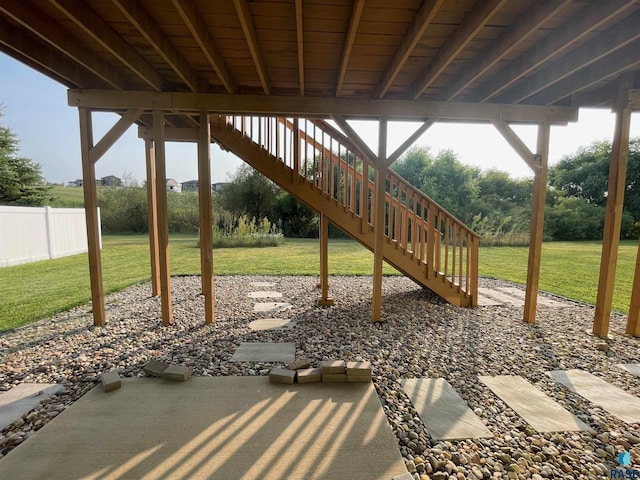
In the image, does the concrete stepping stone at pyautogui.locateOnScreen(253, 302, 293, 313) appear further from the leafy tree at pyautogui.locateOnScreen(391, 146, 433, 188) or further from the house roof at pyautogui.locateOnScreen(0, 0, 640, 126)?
the leafy tree at pyautogui.locateOnScreen(391, 146, 433, 188)

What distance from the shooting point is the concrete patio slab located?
149 centimetres

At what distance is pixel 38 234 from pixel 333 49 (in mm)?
9644

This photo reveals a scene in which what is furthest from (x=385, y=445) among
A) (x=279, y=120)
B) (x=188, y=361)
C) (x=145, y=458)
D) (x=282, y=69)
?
(x=279, y=120)

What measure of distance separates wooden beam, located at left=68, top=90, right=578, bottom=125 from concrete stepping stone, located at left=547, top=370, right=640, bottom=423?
8.97 feet

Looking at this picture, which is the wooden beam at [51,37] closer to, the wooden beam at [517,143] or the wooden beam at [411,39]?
the wooden beam at [411,39]

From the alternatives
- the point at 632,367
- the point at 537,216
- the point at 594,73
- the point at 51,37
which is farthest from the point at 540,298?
the point at 51,37

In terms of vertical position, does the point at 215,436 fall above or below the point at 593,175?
below

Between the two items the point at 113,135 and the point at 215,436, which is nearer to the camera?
the point at 215,436

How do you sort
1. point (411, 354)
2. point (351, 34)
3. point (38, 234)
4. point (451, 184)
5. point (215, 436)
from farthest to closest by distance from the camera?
point (451, 184) < point (38, 234) < point (411, 354) < point (351, 34) < point (215, 436)

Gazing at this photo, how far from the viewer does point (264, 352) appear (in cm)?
285

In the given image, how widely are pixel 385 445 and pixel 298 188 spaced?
3.20 m

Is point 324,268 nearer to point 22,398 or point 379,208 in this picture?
point 379,208

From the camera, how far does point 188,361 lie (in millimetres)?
2652

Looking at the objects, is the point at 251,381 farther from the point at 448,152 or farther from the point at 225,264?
the point at 448,152
